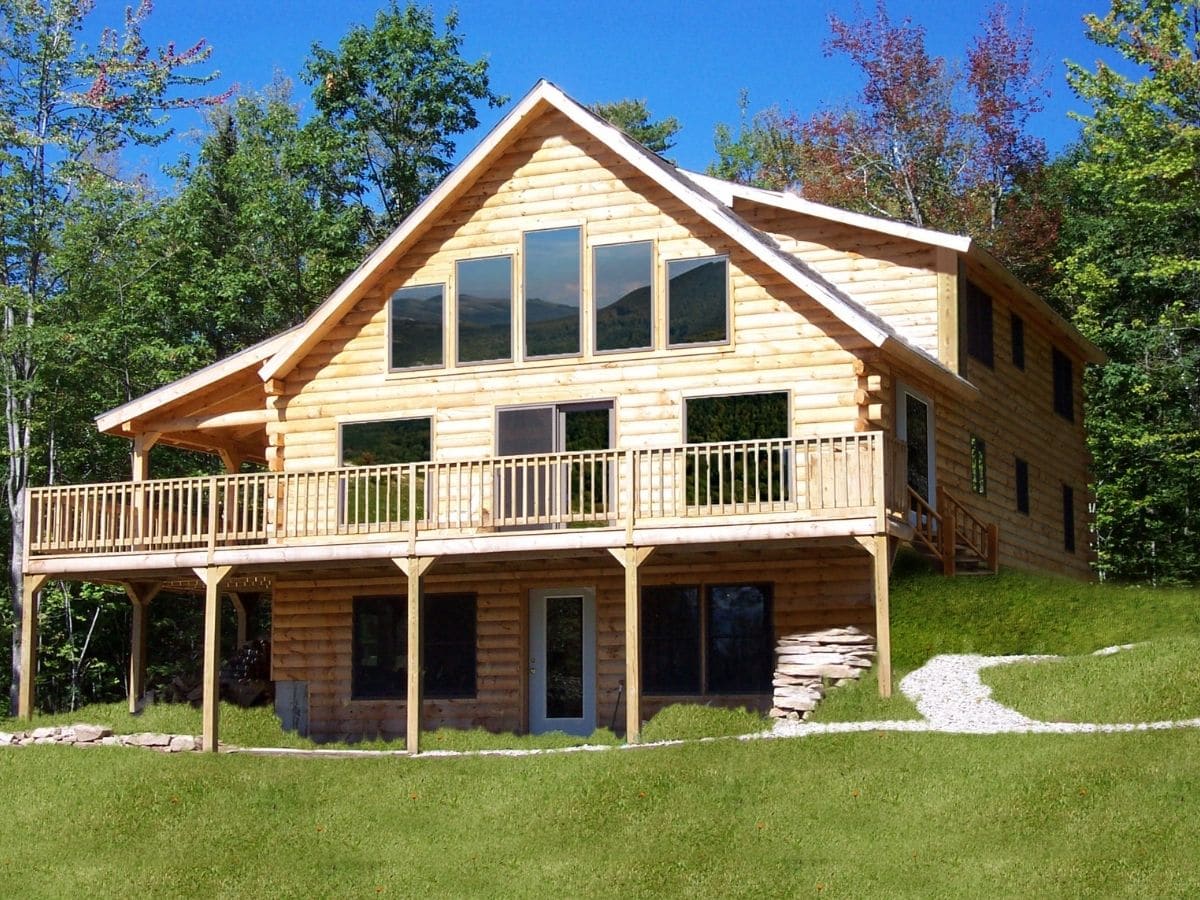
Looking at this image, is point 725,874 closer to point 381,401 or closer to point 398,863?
point 398,863

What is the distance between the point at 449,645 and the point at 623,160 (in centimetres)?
797

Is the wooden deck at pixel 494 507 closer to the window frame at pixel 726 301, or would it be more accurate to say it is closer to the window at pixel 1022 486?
the window frame at pixel 726 301

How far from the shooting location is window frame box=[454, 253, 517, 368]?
27156mm

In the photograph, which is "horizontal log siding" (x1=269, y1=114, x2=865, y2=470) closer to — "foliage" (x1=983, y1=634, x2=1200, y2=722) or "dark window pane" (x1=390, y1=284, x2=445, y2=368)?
"dark window pane" (x1=390, y1=284, x2=445, y2=368)

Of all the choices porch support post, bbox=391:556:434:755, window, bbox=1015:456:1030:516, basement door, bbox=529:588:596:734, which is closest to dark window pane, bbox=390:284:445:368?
basement door, bbox=529:588:596:734

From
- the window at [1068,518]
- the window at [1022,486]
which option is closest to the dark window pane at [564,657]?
the window at [1022,486]

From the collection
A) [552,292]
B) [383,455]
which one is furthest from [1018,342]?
[383,455]

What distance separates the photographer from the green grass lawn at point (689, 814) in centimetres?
1617

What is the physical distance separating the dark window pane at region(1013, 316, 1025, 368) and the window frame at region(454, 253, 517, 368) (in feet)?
31.3

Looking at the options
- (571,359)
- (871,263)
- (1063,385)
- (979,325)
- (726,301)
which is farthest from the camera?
(1063,385)

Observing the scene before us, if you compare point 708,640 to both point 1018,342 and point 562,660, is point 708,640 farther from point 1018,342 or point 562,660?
point 1018,342

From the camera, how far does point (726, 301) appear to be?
26.0 metres

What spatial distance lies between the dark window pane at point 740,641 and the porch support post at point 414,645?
4.46 meters

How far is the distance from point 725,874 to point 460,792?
4497 mm
